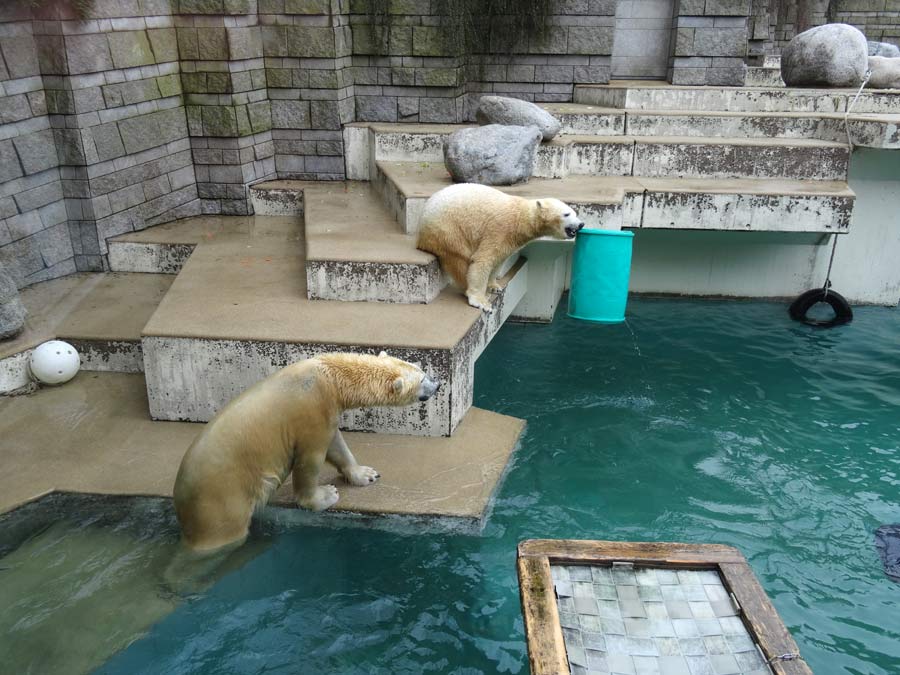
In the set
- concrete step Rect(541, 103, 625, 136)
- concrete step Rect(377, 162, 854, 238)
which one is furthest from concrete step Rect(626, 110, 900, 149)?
concrete step Rect(377, 162, 854, 238)

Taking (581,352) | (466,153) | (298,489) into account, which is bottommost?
(581,352)

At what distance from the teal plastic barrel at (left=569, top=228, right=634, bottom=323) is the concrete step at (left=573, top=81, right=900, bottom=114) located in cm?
385

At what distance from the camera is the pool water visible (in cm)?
373

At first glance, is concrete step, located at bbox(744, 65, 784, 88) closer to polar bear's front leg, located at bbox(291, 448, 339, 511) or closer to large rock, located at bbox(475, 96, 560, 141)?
A: large rock, located at bbox(475, 96, 560, 141)

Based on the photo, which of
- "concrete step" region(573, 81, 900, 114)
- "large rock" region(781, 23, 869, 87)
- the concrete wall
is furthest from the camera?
"large rock" region(781, 23, 869, 87)

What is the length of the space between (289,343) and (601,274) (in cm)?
249

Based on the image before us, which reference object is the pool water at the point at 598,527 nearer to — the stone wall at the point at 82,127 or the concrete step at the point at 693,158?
the concrete step at the point at 693,158

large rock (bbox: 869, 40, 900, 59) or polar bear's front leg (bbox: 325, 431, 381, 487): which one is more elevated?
large rock (bbox: 869, 40, 900, 59)

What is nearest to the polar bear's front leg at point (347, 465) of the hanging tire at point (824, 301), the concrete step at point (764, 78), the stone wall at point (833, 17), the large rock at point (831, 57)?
the hanging tire at point (824, 301)

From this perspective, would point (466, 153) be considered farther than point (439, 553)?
Yes

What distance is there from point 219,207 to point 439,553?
5.48 meters

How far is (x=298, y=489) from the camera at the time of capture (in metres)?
4.27

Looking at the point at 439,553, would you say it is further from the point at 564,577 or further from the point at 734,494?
the point at 734,494

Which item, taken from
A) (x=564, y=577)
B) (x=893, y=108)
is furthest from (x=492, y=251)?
(x=893, y=108)
